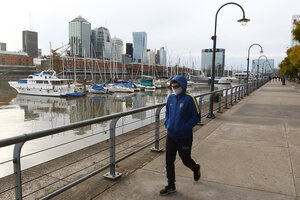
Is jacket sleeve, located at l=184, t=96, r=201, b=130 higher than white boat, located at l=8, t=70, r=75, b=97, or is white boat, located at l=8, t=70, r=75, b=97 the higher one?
jacket sleeve, located at l=184, t=96, r=201, b=130

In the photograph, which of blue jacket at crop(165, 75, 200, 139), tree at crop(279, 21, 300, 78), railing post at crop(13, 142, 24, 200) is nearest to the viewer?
railing post at crop(13, 142, 24, 200)

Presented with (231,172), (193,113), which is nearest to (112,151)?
(193,113)

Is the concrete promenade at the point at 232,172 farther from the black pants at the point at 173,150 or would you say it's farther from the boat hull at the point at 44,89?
the boat hull at the point at 44,89

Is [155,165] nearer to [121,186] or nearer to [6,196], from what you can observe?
[121,186]

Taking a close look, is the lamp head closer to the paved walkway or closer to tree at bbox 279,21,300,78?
the paved walkway

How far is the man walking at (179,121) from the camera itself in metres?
3.62

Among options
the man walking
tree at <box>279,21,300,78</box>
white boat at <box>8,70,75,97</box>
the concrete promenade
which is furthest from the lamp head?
white boat at <box>8,70,75,97</box>

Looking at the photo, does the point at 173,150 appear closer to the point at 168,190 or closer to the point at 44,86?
the point at 168,190

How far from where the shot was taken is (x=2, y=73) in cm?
10519

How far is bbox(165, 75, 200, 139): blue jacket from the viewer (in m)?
3.62

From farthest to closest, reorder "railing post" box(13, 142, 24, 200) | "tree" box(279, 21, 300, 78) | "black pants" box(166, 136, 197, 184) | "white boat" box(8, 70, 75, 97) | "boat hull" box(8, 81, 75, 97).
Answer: "white boat" box(8, 70, 75, 97) → "boat hull" box(8, 81, 75, 97) → "tree" box(279, 21, 300, 78) → "black pants" box(166, 136, 197, 184) → "railing post" box(13, 142, 24, 200)

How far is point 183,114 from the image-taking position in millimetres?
3633

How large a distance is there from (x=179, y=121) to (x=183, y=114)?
0.12m

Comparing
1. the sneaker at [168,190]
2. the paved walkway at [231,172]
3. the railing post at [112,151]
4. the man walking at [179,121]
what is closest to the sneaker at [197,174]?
the paved walkway at [231,172]
